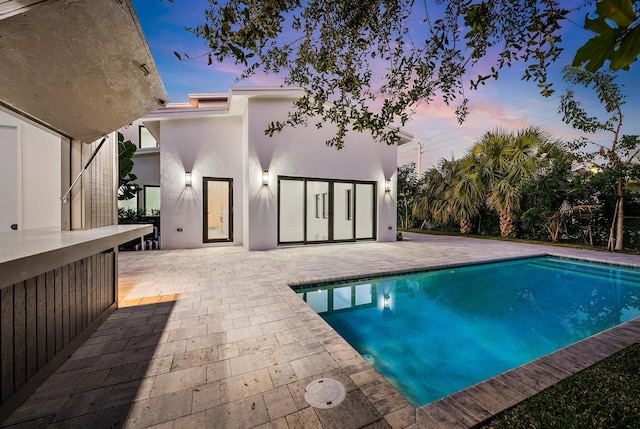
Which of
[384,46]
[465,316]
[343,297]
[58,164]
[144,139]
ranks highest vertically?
[144,139]

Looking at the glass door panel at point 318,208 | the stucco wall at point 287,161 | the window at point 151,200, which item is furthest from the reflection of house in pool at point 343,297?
the window at point 151,200

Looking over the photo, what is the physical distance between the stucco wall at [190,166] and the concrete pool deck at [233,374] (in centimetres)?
455

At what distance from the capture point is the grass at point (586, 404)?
1.78 m

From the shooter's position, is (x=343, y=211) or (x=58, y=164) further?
(x=343, y=211)

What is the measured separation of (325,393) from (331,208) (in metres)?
8.16

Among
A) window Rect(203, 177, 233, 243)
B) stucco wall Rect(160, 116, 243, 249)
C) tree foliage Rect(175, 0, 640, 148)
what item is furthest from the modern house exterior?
window Rect(203, 177, 233, 243)

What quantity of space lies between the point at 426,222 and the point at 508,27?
1552cm

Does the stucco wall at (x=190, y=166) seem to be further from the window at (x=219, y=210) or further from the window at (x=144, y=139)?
the window at (x=144, y=139)

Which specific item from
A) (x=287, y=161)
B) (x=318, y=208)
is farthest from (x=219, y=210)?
(x=318, y=208)

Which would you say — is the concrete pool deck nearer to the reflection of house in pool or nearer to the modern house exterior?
the modern house exterior

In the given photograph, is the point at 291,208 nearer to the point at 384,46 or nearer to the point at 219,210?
the point at 219,210

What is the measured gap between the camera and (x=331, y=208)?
10.1 metres

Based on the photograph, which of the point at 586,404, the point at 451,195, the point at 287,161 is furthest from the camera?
the point at 451,195

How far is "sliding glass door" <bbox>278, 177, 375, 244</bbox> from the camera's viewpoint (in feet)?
33.4
